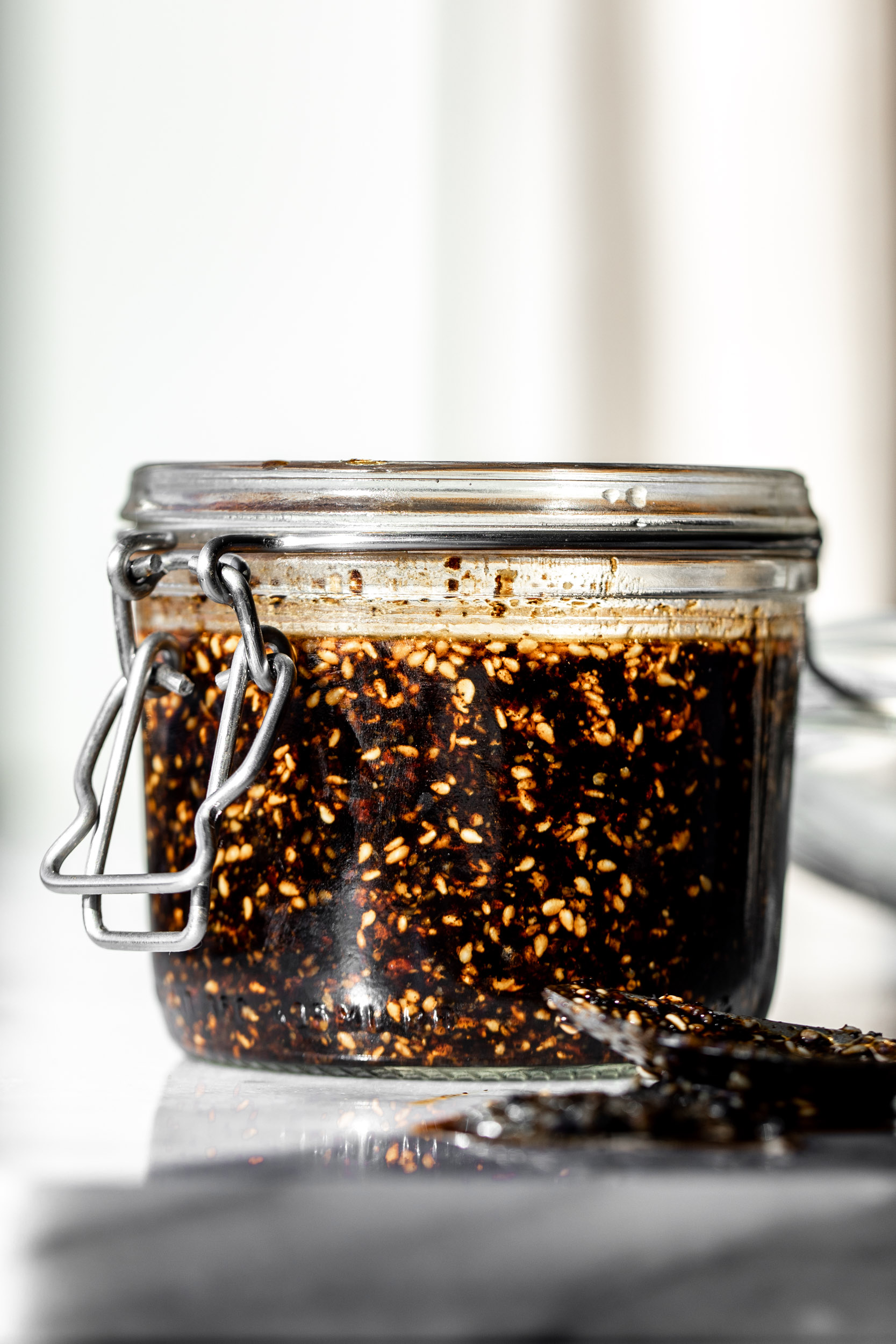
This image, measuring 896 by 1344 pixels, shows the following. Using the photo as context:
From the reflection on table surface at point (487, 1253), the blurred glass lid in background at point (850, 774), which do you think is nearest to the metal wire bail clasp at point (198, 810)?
the reflection on table surface at point (487, 1253)

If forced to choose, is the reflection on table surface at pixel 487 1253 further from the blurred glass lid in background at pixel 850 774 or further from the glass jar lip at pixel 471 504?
the blurred glass lid in background at pixel 850 774

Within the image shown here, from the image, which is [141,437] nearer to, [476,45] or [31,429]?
[31,429]

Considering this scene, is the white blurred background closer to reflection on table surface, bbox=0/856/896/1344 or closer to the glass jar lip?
the glass jar lip

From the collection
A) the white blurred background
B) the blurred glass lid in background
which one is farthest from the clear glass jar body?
the white blurred background

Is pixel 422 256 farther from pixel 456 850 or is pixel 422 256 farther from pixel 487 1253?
pixel 487 1253

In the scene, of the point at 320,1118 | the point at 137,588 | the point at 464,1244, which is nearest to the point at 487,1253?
the point at 464,1244

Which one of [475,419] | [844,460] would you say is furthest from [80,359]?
[844,460]
